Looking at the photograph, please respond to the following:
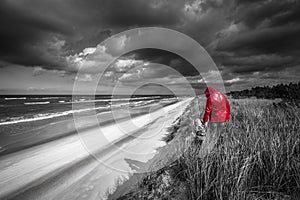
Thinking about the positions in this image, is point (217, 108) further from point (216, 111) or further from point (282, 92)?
point (282, 92)

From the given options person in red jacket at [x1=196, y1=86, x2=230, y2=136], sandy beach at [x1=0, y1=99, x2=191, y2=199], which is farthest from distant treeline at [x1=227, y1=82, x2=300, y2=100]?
sandy beach at [x1=0, y1=99, x2=191, y2=199]

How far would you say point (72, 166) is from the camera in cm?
486

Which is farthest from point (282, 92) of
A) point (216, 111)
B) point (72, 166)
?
point (72, 166)

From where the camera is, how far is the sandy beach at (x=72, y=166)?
3.61m

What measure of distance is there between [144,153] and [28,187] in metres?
3.68

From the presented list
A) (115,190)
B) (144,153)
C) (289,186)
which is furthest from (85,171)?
(289,186)

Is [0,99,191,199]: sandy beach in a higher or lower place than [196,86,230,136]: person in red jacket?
lower

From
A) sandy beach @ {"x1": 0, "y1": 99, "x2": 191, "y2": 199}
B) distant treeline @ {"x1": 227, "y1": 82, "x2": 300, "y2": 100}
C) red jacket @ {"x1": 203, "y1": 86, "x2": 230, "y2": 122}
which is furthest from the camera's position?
distant treeline @ {"x1": 227, "y1": 82, "x2": 300, "y2": 100}

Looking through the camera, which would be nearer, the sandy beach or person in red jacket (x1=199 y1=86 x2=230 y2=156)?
the sandy beach

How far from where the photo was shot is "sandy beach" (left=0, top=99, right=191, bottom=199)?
361 centimetres

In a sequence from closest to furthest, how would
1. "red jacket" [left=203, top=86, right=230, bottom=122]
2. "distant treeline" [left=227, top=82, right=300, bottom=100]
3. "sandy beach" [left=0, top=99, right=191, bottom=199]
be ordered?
1. "sandy beach" [left=0, top=99, right=191, bottom=199]
2. "red jacket" [left=203, top=86, right=230, bottom=122]
3. "distant treeline" [left=227, top=82, right=300, bottom=100]

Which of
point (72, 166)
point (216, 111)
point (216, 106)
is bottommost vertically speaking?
point (72, 166)

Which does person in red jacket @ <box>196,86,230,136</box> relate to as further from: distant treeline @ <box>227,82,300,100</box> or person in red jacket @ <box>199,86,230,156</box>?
distant treeline @ <box>227,82,300,100</box>

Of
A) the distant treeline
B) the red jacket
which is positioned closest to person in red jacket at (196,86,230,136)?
the red jacket
